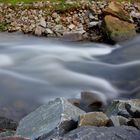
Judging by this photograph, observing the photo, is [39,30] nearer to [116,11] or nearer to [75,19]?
[75,19]

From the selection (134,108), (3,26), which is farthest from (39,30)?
(134,108)

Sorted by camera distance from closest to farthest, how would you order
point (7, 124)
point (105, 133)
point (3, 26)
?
1. point (105, 133)
2. point (7, 124)
3. point (3, 26)

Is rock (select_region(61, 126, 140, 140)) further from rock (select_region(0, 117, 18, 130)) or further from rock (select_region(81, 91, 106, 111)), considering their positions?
rock (select_region(81, 91, 106, 111))

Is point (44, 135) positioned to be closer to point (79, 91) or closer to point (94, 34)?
point (79, 91)

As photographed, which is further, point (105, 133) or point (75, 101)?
point (75, 101)

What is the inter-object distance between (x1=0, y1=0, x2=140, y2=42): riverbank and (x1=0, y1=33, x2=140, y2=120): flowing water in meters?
0.58

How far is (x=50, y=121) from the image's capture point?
7.78 m

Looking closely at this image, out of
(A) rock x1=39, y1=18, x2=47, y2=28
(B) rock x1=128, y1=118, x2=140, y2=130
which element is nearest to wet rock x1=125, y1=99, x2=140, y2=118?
(B) rock x1=128, y1=118, x2=140, y2=130

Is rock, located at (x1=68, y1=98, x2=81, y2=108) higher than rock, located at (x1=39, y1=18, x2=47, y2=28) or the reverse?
higher

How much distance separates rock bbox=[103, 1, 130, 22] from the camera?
753 inches

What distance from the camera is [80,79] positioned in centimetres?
1377

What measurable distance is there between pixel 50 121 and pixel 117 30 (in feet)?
35.9

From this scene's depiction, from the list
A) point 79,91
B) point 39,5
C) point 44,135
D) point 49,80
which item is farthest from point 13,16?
point 44,135

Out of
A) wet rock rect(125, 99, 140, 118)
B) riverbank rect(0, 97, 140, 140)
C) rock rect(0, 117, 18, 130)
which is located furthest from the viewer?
rock rect(0, 117, 18, 130)
